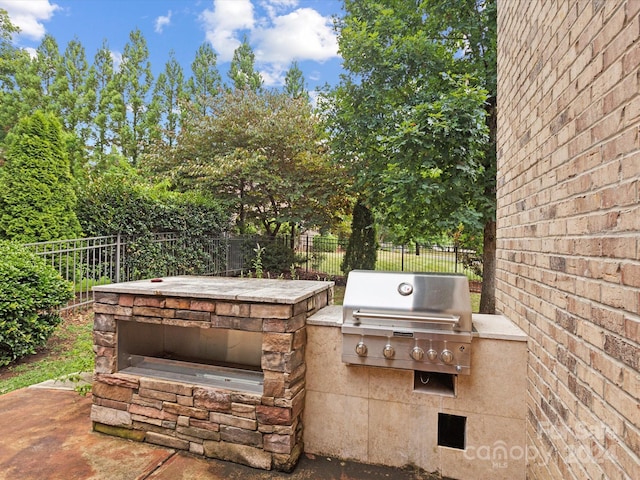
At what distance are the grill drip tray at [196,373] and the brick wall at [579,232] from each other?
1.53m

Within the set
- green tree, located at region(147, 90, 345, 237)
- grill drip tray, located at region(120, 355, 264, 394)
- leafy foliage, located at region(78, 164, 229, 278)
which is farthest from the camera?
green tree, located at region(147, 90, 345, 237)

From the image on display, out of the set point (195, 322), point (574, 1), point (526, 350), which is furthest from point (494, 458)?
point (574, 1)

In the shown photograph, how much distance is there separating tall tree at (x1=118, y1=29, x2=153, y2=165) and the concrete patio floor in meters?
13.7

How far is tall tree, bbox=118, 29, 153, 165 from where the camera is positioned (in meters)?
14.0

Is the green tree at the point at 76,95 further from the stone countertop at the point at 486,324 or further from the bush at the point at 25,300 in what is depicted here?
the stone countertop at the point at 486,324

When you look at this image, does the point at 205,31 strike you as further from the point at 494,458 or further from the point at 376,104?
the point at 494,458

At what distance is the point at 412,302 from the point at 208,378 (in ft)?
4.58

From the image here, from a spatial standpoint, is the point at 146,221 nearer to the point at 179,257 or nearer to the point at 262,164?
the point at 179,257

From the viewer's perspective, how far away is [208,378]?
221 centimetres

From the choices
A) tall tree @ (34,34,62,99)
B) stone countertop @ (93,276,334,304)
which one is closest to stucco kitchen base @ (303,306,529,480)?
stone countertop @ (93,276,334,304)

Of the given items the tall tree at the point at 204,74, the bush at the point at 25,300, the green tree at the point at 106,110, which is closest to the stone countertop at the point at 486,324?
the bush at the point at 25,300

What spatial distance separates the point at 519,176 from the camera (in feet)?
6.86

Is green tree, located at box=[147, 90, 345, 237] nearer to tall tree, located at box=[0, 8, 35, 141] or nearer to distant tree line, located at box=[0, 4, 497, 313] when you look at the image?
distant tree line, located at box=[0, 4, 497, 313]

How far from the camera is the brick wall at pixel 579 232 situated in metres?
0.98
